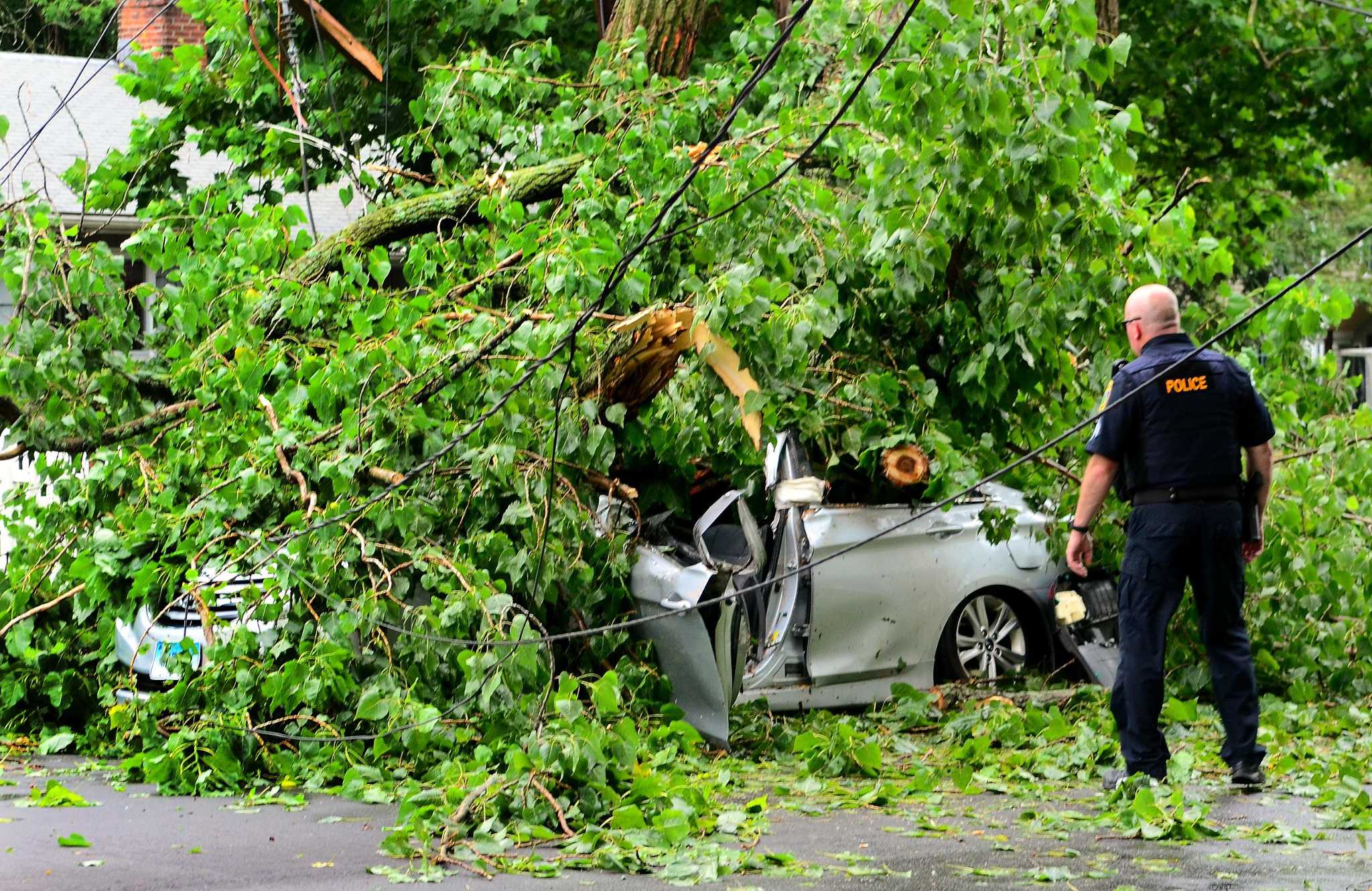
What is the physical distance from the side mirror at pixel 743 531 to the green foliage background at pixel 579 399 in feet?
0.69

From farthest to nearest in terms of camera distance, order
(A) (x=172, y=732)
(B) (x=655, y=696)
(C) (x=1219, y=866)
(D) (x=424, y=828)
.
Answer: (B) (x=655, y=696)
(A) (x=172, y=732)
(D) (x=424, y=828)
(C) (x=1219, y=866)

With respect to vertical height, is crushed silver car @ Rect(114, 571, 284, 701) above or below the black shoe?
above

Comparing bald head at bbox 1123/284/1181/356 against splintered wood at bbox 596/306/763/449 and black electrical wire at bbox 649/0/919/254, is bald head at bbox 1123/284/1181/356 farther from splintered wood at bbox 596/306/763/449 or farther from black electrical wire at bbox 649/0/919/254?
splintered wood at bbox 596/306/763/449

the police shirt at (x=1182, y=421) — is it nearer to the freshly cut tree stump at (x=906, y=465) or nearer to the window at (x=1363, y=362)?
the freshly cut tree stump at (x=906, y=465)

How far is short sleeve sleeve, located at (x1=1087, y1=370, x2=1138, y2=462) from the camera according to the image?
6.05 m

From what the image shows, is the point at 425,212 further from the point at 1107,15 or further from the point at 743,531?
the point at 1107,15

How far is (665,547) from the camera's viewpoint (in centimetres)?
745

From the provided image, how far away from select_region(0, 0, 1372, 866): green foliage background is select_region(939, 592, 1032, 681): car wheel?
0.66 meters

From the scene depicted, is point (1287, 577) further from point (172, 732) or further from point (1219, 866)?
point (172, 732)

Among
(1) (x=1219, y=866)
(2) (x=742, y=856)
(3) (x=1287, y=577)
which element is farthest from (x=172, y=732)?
(3) (x=1287, y=577)

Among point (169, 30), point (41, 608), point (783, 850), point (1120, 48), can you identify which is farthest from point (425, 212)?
point (169, 30)

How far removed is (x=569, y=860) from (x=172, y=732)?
237 cm

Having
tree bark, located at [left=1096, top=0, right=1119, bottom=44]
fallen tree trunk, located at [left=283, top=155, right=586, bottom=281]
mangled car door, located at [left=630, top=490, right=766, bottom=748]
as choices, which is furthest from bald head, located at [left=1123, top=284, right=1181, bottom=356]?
tree bark, located at [left=1096, top=0, right=1119, bottom=44]

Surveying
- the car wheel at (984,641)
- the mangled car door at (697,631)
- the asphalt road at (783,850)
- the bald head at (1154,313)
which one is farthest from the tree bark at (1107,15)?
the asphalt road at (783,850)
